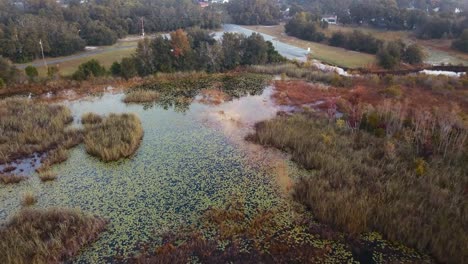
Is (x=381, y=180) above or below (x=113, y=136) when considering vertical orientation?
below

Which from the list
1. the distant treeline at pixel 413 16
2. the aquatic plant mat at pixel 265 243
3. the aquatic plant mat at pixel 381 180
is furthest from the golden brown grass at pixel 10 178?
the distant treeline at pixel 413 16

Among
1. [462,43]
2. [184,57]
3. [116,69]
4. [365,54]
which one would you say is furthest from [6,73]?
[462,43]

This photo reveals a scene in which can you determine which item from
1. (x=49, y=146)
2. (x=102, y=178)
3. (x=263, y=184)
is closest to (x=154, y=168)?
(x=102, y=178)

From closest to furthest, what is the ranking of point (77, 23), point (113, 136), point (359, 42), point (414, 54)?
point (113, 136), point (414, 54), point (359, 42), point (77, 23)

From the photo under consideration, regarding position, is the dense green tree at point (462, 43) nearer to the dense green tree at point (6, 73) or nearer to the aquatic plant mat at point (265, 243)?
the aquatic plant mat at point (265, 243)

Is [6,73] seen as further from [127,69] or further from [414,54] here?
[414,54]

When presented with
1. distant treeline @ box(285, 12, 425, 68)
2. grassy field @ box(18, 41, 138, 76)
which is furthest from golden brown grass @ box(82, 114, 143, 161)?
distant treeline @ box(285, 12, 425, 68)
